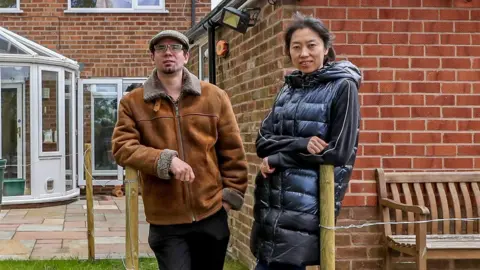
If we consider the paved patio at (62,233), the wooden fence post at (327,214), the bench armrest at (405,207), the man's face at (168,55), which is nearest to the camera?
the wooden fence post at (327,214)

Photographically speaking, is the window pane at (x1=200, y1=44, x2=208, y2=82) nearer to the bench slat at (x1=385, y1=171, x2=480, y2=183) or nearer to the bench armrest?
the bench slat at (x1=385, y1=171, x2=480, y2=183)

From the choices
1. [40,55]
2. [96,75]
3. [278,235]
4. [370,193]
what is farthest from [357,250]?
[96,75]

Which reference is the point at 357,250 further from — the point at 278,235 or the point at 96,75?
the point at 96,75

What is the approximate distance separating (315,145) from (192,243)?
37.3 inches

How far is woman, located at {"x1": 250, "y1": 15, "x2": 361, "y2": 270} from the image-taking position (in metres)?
2.86

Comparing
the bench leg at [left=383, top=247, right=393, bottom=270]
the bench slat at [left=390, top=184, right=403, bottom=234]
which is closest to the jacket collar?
the bench slat at [left=390, top=184, right=403, bottom=234]

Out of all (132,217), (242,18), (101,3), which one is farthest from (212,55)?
(101,3)

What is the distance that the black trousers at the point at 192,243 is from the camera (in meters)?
3.30

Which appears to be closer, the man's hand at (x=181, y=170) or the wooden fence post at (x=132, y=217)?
the man's hand at (x=181, y=170)

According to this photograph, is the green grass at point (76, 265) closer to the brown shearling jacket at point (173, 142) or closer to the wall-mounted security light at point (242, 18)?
the wall-mounted security light at point (242, 18)

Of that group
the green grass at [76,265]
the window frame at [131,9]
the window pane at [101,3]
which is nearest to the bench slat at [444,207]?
the green grass at [76,265]

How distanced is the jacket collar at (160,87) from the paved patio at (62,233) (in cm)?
373

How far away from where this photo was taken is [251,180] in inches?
227

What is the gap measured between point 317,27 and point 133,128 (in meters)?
1.05
